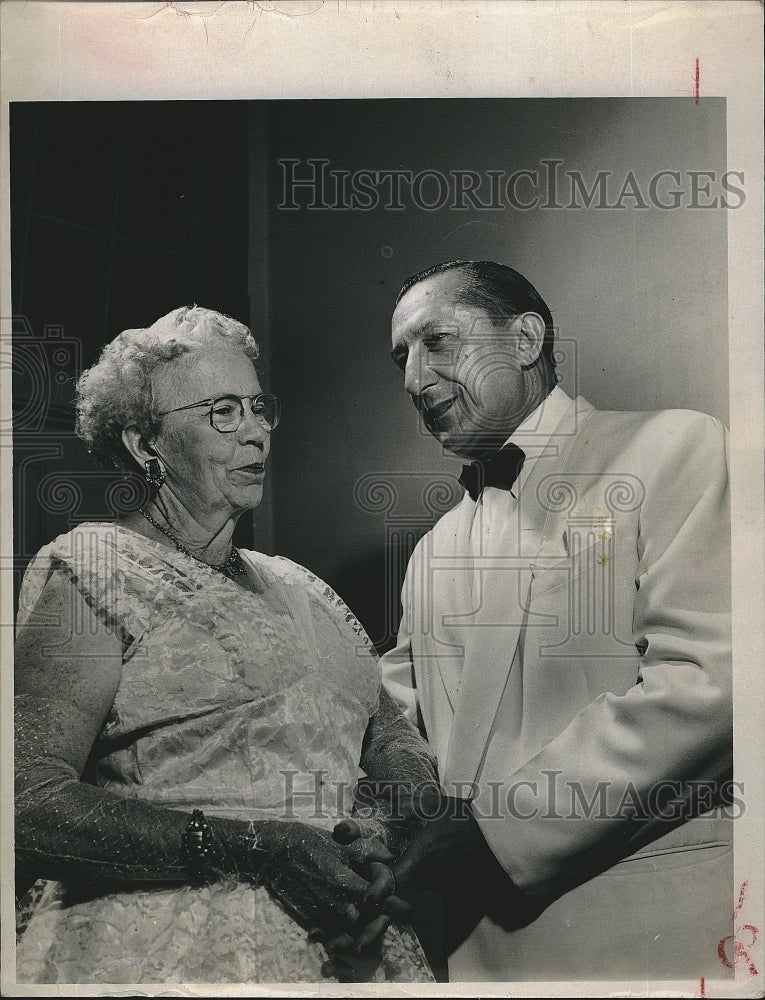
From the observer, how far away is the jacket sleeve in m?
1.92

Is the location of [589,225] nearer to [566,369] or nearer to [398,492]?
[566,369]

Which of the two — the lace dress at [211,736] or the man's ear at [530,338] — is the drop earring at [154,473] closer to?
the lace dress at [211,736]

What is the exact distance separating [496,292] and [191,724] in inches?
42.5

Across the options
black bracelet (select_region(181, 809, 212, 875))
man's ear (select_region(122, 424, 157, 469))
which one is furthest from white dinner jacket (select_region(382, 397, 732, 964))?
man's ear (select_region(122, 424, 157, 469))

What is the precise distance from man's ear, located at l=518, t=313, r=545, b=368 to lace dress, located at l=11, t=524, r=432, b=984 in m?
0.63

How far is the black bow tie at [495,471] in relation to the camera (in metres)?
1.97

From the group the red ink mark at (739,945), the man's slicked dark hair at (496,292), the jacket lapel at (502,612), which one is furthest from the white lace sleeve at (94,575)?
the red ink mark at (739,945)

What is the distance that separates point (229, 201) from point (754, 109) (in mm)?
1115

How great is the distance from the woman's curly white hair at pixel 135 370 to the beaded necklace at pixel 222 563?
13 centimetres

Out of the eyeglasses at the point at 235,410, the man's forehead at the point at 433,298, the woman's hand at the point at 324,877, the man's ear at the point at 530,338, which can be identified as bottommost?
the woman's hand at the point at 324,877

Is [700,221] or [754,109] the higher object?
[754,109]

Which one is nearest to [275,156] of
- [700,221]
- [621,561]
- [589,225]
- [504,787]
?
[589,225]

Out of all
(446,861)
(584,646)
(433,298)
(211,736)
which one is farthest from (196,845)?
(433,298)

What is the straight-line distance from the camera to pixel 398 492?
1.97 m
